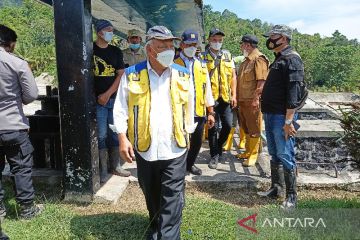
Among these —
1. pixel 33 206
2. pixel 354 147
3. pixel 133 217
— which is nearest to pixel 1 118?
pixel 33 206

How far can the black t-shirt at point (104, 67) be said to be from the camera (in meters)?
4.72

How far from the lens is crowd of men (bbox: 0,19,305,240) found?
10.5 feet

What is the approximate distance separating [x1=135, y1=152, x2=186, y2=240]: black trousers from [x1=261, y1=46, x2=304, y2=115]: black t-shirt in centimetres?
158

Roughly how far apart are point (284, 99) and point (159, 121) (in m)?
1.82

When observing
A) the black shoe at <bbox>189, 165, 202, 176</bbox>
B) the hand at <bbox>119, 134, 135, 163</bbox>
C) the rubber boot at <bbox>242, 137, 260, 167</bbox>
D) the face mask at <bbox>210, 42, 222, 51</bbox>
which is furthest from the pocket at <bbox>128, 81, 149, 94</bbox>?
the rubber boot at <bbox>242, 137, 260, 167</bbox>

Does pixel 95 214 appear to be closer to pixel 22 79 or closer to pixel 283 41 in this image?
pixel 22 79

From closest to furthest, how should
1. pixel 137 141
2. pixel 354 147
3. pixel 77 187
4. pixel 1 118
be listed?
pixel 137 141, pixel 354 147, pixel 1 118, pixel 77 187

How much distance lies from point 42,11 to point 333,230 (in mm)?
75169

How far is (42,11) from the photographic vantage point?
229 ft

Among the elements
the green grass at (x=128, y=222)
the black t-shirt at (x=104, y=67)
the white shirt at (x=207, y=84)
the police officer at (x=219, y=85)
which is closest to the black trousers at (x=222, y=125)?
the police officer at (x=219, y=85)

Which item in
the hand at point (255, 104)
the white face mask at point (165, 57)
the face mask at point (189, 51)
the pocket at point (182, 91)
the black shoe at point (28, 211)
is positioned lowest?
the black shoe at point (28, 211)

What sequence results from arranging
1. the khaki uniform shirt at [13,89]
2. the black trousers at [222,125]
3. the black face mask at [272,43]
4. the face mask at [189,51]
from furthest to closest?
the black trousers at [222,125] → the face mask at [189,51] → the black face mask at [272,43] → the khaki uniform shirt at [13,89]

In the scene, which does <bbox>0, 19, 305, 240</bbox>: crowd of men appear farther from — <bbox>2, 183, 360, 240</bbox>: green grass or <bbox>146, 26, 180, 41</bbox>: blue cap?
<bbox>2, 183, 360, 240</bbox>: green grass

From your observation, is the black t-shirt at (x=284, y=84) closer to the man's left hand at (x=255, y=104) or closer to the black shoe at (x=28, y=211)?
the man's left hand at (x=255, y=104)
